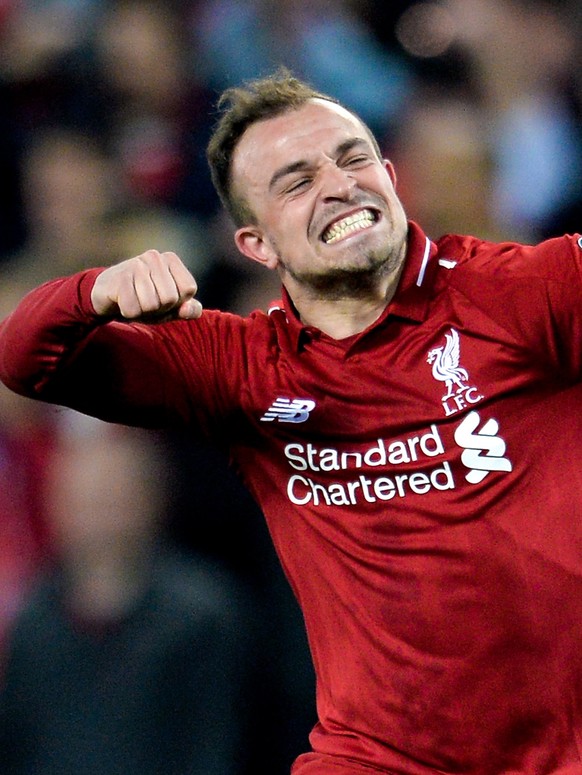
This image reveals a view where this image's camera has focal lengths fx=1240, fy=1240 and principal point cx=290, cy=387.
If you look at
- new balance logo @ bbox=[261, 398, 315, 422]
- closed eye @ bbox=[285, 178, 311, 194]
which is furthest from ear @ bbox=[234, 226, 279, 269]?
new balance logo @ bbox=[261, 398, 315, 422]

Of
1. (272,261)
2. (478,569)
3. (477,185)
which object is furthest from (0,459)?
(478,569)

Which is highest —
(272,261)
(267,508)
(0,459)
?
(272,261)

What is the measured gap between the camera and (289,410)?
234cm

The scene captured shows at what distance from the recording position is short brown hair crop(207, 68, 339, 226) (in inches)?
102

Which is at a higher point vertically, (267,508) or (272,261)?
(272,261)

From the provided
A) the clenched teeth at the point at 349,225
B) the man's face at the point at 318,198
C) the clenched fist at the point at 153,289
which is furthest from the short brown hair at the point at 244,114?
the clenched fist at the point at 153,289

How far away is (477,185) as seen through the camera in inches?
137

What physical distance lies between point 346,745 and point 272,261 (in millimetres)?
993

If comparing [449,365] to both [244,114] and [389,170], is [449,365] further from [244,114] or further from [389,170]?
[244,114]

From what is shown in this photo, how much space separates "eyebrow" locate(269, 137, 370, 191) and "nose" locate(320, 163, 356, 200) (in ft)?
0.14

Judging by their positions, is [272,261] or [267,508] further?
[272,261]

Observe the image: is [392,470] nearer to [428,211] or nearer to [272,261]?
[272,261]

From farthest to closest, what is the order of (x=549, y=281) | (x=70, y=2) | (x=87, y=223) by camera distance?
(x=70, y=2) < (x=87, y=223) < (x=549, y=281)

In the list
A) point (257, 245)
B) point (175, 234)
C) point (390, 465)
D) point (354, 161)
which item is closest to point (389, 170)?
point (354, 161)
